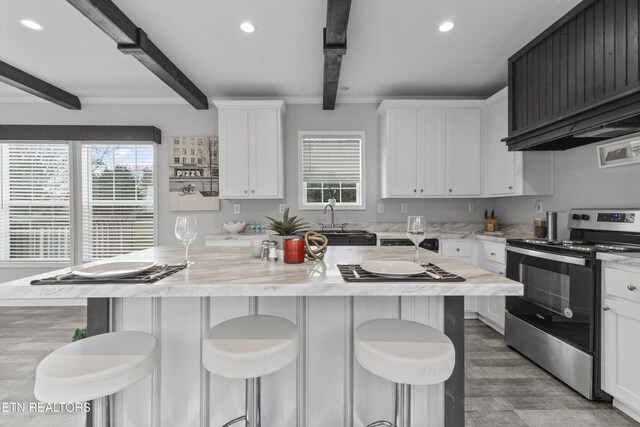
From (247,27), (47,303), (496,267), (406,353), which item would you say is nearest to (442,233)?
(496,267)

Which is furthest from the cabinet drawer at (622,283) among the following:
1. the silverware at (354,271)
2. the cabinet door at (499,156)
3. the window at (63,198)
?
the window at (63,198)

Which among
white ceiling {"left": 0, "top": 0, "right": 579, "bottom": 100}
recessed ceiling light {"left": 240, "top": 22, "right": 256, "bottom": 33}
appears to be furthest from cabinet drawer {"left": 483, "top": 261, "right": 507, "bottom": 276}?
recessed ceiling light {"left": 240, "top": 22, "right": 256, "bottom": 33}

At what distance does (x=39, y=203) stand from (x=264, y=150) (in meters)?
3.17

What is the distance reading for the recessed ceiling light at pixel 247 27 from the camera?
2.47 metres

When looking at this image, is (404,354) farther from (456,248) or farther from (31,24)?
(31,24)

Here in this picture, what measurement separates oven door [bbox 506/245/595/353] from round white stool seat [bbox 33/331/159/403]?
2.52 m

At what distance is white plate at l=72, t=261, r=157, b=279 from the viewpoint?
1.12m

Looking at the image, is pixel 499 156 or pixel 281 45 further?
pixel 499 156

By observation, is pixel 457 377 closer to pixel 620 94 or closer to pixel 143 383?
pixel 143 383

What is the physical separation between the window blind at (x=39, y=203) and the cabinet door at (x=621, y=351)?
221 inches

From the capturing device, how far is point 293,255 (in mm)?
1473

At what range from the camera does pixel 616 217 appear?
226 centimetres

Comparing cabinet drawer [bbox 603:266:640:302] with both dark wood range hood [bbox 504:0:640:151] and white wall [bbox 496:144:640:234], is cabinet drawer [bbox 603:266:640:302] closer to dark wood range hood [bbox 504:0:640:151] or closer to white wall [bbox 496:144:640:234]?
white wall [bbox 496:144:640:234]

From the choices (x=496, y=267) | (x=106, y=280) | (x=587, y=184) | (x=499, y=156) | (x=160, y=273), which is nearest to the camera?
(x=106, y=280)
